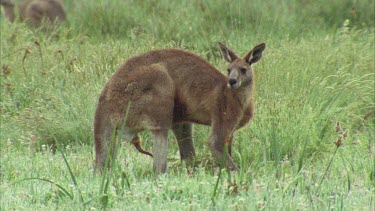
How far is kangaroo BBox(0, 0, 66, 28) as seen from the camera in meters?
13.8

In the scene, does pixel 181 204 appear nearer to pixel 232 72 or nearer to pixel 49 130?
pixel 232 72

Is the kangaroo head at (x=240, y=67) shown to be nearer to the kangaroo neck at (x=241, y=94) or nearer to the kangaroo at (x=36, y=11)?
the kangaroo neck at (x=241, y=94)

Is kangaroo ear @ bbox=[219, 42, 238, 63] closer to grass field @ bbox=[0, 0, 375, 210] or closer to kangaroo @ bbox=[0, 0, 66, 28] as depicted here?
grass field @ bbox=[0, 0, 375, 210]

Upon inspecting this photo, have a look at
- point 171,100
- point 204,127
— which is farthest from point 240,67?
point 204,127

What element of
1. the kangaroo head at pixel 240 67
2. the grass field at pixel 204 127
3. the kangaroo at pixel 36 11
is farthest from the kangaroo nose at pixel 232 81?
the kangaroo at pixel 36 11

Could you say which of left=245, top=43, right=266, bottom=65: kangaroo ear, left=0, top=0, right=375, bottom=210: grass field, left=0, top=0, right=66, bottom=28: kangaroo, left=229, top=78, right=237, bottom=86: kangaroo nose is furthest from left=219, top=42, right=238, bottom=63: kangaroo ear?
left=0, top=0, right=66, bottom=28: kangaroo

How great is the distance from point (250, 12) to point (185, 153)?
5.12 meters

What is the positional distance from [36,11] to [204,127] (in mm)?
A: 6612

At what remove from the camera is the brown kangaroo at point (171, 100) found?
260 inches

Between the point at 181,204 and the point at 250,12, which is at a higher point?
the point at 250,12

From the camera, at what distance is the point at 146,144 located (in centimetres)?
840

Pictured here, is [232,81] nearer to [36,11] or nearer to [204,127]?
[204,127]

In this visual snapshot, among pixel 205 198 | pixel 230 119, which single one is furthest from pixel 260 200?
pixel 230 119

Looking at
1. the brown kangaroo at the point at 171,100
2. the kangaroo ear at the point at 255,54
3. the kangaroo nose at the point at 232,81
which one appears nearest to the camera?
the brown kangaroo at the point at 171,100
